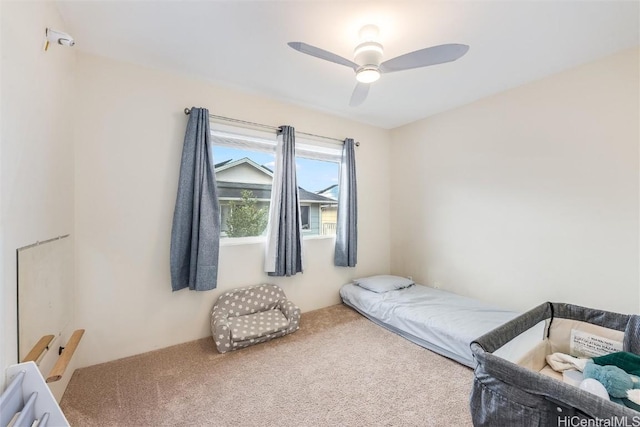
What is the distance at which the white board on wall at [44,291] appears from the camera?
3.65 feet

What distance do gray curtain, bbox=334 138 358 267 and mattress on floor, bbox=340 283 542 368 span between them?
41 centimetres

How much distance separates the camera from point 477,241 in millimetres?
2799

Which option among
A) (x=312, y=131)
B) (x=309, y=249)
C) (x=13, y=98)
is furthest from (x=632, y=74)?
(x=13, y=98)

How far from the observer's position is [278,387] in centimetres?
175

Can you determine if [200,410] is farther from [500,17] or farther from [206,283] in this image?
[500,17]

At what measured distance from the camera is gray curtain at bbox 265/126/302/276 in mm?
2697

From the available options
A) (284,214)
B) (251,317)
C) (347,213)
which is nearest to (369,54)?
(284,214)

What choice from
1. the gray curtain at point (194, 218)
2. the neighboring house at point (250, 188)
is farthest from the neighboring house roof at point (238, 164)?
the gray curtain at point (194, 218)

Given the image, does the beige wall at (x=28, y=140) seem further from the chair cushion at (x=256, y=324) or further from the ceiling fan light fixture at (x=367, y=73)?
the ceiling fan light fixture at (x=367, y=73)

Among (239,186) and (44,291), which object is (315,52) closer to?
(239,186)

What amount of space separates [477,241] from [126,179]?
342 cm

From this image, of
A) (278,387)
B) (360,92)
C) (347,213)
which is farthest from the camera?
(347,213)

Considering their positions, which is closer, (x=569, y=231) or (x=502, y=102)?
(x=569, y=231)

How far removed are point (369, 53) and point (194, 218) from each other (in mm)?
1854
